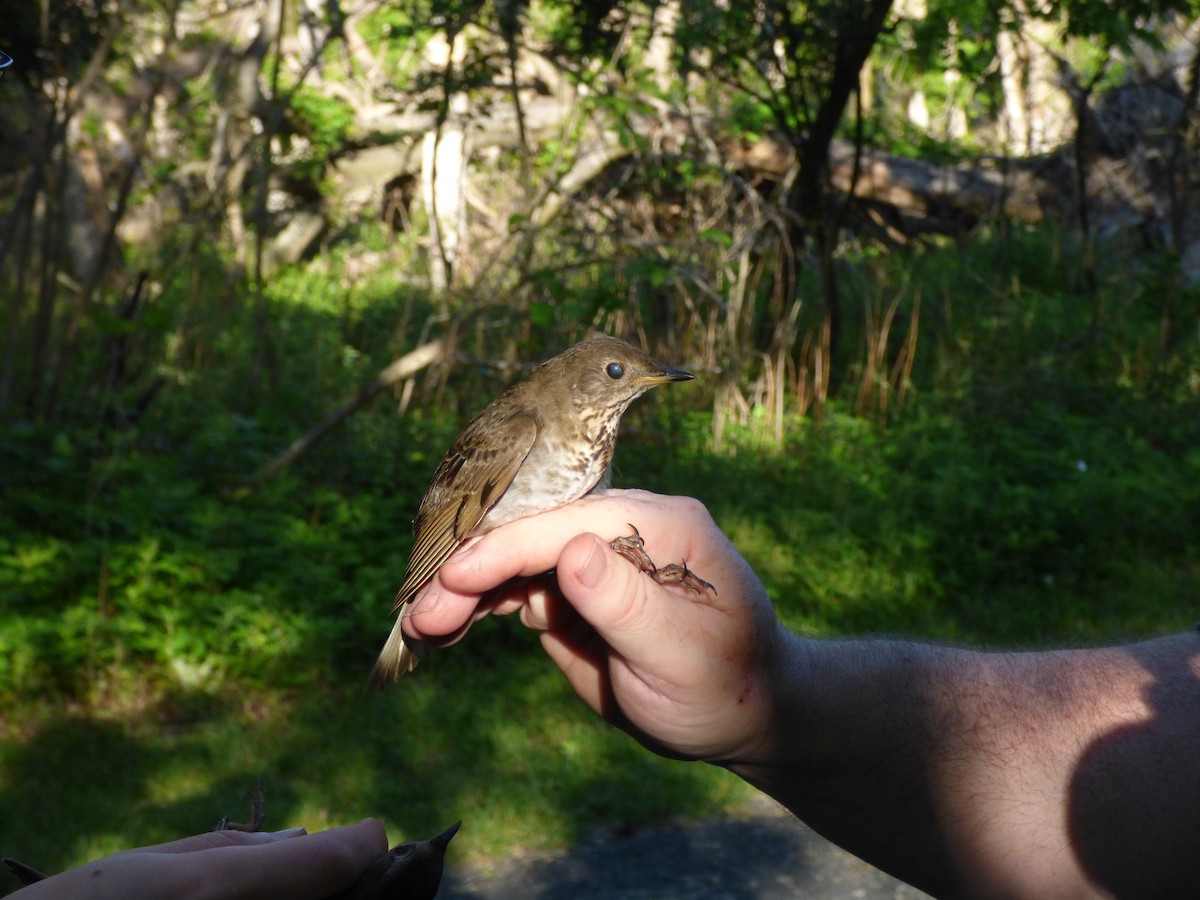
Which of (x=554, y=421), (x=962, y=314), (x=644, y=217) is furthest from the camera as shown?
(x=962, y=314)

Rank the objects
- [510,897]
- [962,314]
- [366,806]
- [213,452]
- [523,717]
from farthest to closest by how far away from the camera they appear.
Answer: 1. [962,314]
2. [213,452]
3. [523,717]
4. [366,806]
5. [510,897]

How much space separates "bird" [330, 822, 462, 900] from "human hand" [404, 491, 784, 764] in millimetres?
658

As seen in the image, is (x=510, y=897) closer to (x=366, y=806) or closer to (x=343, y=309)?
(x=366, y=806)

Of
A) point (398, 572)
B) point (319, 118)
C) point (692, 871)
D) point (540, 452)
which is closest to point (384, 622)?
point (398, 572)

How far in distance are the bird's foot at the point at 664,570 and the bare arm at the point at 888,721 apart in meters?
0.02

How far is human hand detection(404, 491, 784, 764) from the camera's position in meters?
2.00

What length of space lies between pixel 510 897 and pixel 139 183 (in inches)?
427

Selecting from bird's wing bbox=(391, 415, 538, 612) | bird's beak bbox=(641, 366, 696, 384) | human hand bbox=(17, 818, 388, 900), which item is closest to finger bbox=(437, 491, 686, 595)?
bird's wing bbox=(391, 415, 538, 612)

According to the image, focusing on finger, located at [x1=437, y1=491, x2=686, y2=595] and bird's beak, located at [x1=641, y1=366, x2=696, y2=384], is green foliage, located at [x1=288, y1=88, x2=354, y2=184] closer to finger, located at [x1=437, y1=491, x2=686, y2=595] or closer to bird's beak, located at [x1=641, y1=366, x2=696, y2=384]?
bird's beak, located at [x1=641, y1=366, x2=696, y2=384]

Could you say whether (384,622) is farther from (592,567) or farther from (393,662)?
(592,567)

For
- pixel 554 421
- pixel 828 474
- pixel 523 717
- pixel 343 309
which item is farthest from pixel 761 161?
pixel 554 421

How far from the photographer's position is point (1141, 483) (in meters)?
7.10

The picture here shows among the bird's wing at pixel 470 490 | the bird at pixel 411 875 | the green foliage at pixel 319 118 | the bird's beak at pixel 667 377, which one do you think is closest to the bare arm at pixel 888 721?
the bird's wing at pixel 470 490

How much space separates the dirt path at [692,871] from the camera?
3.97m
